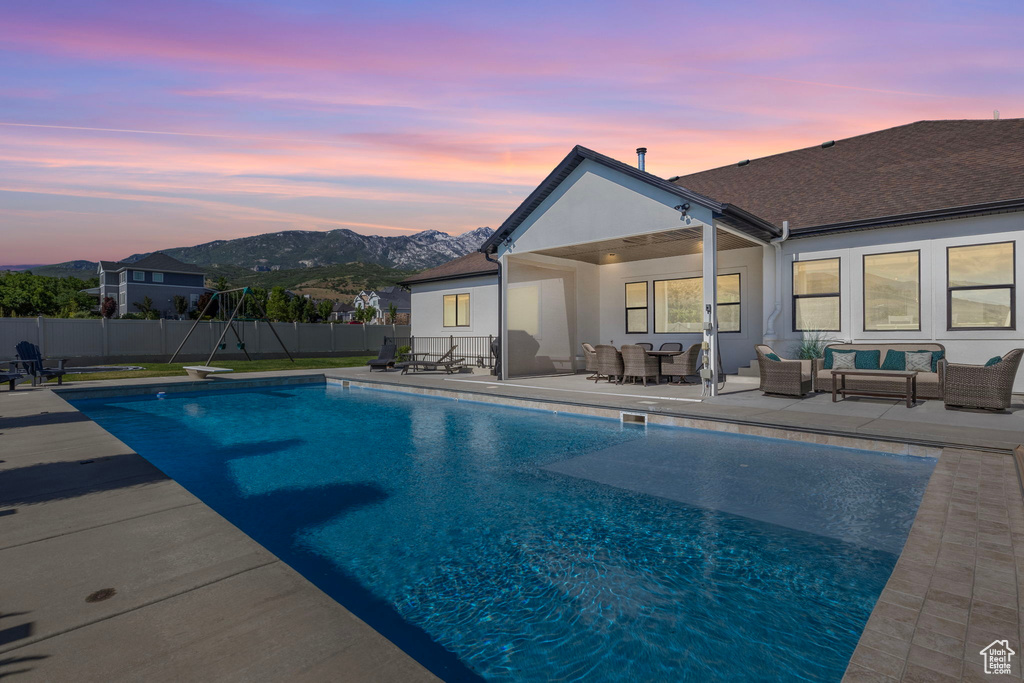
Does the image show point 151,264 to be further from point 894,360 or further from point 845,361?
point 894,360

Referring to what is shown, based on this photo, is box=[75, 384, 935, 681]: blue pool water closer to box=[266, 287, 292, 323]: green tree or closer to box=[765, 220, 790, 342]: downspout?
box=[765, 220, 790, 342]: downspout

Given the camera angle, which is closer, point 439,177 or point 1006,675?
point 1006,675

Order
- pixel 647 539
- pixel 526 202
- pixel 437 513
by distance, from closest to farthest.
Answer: pixel 647 539 < pixel 437 513 < pixel 526 202

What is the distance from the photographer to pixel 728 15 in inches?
397

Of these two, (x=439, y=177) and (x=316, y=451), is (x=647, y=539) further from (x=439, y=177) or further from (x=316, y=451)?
(x=439, y=177)

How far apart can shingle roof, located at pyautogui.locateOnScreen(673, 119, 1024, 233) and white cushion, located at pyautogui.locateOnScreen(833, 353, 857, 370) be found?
2836mm

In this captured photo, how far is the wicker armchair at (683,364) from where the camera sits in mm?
11883

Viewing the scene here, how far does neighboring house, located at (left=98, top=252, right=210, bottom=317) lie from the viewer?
5862 centimetres

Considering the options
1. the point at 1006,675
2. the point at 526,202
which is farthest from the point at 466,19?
the point at 1006,675

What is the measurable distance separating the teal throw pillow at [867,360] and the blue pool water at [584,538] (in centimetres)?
490

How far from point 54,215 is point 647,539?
28.0m

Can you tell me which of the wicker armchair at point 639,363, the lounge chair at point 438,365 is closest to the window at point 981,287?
the wicker armchair at point 639,363

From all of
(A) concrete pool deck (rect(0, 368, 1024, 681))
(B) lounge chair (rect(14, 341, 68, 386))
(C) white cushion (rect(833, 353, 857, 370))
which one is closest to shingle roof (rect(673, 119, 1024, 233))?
(C) white cushion (rect(833, 353, 857, 370))

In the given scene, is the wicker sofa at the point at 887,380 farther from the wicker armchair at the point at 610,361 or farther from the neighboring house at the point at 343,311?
the neighboring house at the point at 343,311
